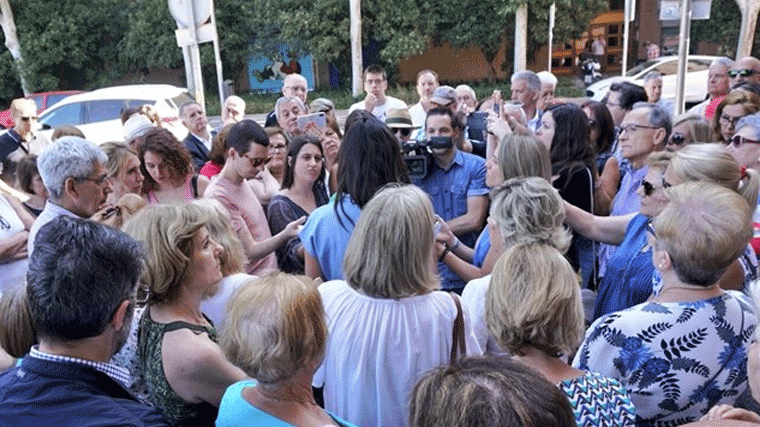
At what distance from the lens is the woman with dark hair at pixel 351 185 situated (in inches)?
109

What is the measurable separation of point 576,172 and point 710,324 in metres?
1.92

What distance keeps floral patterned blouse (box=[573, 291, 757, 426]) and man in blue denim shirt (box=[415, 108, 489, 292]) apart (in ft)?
5.87

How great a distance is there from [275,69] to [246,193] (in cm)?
2034

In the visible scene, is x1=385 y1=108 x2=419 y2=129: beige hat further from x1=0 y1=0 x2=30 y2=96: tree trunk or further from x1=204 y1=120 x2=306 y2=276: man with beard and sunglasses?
x1=0 y1=0 x2=30 y2=96: tree trunk

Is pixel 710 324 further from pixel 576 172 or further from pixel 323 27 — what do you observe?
pixel 323 27

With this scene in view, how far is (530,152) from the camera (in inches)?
122

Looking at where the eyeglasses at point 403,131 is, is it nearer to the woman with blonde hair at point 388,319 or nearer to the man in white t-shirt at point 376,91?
the man in white t-shirt at point 376,91

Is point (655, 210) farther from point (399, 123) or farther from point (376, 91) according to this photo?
point (376, 91)

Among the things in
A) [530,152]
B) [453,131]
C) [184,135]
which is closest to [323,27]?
[184,135]

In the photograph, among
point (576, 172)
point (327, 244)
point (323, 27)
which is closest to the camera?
point (327, 244)

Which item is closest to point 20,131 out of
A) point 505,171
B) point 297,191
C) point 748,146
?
point 297,191

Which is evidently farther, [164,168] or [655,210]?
[164,168]

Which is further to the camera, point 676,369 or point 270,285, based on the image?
point 676,369

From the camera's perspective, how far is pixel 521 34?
65.2 ft
